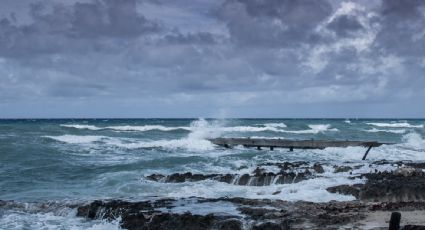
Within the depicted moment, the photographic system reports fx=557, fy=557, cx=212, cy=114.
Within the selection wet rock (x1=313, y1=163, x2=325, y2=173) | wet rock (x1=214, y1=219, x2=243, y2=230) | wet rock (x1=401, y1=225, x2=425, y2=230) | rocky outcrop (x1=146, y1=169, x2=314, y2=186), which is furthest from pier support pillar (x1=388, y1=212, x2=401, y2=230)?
wet rock (x1=313, y1=163, x2=325, y2=173)

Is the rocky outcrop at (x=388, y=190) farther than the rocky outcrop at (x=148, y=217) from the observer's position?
Yes

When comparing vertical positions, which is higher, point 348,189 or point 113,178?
point 348,189

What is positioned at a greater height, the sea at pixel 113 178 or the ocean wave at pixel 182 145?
the ocean wave at pixel 182 145

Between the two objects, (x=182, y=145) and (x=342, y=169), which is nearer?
(x=342, y=169)

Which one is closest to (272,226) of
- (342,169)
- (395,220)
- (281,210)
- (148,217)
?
(281,210)

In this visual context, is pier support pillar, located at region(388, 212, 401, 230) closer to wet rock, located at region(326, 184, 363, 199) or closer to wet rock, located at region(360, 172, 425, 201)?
wet rock, located at region(360, 172, 425, 201)

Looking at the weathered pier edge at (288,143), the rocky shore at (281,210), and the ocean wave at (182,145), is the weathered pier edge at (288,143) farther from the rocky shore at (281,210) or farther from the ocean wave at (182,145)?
the rocky shore at (281,210)

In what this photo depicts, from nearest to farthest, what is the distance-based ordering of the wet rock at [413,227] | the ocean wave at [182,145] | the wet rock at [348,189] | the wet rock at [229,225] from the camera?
the wet rock at [413,227] < the wet rock at [229,225] < the wet rock at [348,189] < the ocean wave at [182,145]

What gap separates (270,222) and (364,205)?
3.04 meters

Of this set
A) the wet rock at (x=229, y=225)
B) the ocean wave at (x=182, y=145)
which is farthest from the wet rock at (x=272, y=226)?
the ocean wave at (x=182, y=145)

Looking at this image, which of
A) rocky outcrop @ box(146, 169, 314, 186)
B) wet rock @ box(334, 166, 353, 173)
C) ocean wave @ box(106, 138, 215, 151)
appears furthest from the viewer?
ocean wave @ box(106, 138, 215, 151)

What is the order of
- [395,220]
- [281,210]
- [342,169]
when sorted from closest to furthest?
[395,220] < [281,210] < [342,169]

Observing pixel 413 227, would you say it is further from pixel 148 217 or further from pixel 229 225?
pixel 148 217

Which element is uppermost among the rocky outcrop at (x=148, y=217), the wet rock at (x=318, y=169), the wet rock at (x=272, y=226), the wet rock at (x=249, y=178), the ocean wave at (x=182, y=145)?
the ocean wave at (x=182, y=145)
